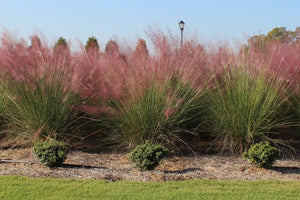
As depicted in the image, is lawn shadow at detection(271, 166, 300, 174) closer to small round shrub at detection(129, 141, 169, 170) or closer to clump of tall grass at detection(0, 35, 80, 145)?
small round shrub at detection(129, 141, 169, 170)

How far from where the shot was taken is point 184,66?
691cm

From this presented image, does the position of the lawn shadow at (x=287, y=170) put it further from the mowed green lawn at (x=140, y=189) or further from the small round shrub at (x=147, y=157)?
the small round shrub at (x=147, y=157)

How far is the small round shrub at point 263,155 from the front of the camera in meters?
5.97

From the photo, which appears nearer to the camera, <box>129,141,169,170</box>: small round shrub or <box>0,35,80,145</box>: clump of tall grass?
<box>129,141,169,170</box>: small round shrub

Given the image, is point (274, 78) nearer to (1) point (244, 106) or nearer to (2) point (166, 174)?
(1) point (244, 106)

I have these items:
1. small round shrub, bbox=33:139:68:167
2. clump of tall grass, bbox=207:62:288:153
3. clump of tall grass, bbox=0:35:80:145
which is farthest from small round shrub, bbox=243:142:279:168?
clump of tall grass, bbox=0:35:80:145

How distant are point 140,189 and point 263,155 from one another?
6.83ft

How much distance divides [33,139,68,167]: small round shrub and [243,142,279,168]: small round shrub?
2.62 metres

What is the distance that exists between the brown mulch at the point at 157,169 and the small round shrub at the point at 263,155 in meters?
0.10

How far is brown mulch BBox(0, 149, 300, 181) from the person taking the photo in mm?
5391

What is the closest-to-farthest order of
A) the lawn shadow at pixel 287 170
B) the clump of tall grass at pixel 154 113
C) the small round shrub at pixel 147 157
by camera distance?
the small round shrub at pixel 147 157, the lawn shadow at pixel 287 170, the clump of tall grass at pixel 154 113

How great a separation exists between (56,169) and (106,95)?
166 centimetres

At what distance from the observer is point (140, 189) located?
4703 millimetres

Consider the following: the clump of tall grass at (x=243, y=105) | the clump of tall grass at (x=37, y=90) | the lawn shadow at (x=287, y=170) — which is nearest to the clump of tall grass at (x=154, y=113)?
the clump of tall grass at (x=243, y=105)
